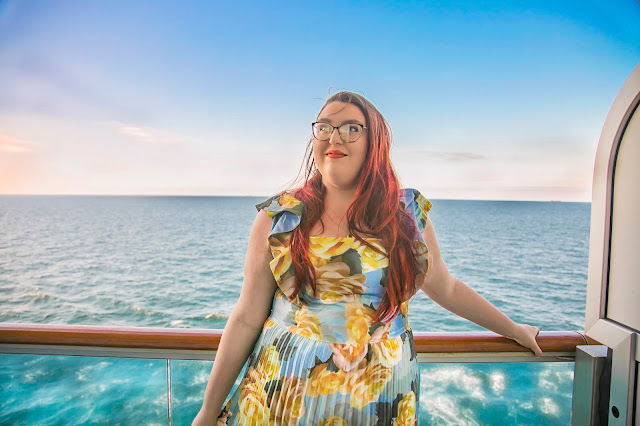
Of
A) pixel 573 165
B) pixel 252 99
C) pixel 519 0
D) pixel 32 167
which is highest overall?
pixel 519 0

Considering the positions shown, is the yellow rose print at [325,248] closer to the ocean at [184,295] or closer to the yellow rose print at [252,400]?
the yellow rose print at [252,400]

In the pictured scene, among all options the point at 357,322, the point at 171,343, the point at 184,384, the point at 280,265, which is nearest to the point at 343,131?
the point at 280,265

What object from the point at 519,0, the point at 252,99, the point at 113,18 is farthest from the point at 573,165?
the point at 113,18

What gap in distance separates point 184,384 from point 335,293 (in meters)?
0.67

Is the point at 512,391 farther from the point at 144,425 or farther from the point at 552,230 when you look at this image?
the point at 552,230

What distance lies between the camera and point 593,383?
128cm

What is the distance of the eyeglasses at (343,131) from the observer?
3.42ft

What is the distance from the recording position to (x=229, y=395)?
109 cm

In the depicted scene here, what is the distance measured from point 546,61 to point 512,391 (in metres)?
64.7

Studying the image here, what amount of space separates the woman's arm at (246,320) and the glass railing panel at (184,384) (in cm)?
21

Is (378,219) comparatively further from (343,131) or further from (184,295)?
(184,295)

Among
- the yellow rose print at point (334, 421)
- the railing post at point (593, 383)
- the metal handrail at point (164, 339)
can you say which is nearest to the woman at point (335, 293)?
the yellow rose print at point (334, 421)

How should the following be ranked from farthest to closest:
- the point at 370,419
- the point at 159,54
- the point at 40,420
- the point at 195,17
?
the point at 159,54, the point at 195,17, the point at 40,420, the point at 370,419

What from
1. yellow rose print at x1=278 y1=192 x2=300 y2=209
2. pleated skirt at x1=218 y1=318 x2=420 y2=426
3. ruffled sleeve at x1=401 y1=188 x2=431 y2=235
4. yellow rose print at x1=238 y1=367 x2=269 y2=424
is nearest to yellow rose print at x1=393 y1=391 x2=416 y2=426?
pleated skirt at x1=218 y1=318 x2=420 y2=426
